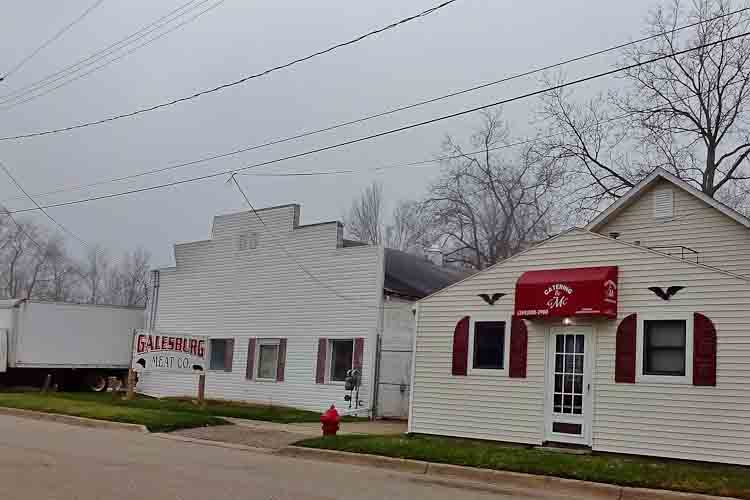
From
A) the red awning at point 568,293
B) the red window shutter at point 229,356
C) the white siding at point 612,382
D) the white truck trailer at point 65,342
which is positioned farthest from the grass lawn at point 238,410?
the red awning at point 568,293

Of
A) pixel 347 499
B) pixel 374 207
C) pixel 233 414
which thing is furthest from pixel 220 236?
pixel 374 207

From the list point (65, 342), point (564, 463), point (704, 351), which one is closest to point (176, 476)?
point (564, 463)

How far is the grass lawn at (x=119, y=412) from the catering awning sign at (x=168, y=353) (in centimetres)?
141

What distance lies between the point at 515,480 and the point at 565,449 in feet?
9.71

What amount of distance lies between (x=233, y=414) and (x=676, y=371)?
501 inches

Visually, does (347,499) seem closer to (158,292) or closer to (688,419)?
(688,419)

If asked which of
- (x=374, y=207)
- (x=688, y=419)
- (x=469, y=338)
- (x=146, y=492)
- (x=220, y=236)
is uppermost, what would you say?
(x=374, y=207)

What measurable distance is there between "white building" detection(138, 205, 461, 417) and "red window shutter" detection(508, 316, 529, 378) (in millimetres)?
7257

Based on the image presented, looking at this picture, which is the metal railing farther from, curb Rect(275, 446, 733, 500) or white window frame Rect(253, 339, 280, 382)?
white window frame Rect(253, 339, 280, 382)

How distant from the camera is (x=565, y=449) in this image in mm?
16453

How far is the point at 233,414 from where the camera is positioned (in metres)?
24.0

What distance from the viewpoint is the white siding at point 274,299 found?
25.4 metres

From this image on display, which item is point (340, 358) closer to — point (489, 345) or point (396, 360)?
point (396, 360)

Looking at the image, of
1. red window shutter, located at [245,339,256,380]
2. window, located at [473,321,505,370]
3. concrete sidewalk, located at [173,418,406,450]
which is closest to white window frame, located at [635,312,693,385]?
window, located at [473,321,505,370]
